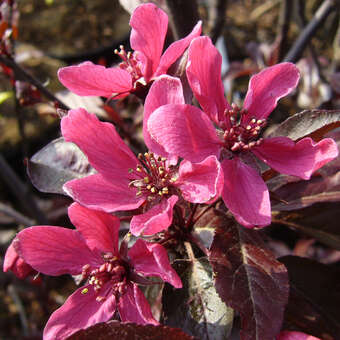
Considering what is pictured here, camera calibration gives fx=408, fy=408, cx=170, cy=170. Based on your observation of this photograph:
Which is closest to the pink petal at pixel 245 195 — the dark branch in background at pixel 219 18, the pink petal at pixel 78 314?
the pink petal at pixel 78 314

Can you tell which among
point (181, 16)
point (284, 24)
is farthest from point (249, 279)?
point (284, 24)

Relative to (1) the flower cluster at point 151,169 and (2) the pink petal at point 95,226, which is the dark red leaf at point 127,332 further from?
(2) the pink petal at point 95,226

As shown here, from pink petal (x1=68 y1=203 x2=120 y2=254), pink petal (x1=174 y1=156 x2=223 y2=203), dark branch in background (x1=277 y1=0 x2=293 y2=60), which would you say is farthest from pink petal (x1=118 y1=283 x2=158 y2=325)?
dark branch in background (x1=277 y1=0 x2=293 y2=60)

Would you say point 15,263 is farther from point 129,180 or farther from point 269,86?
point 269,86

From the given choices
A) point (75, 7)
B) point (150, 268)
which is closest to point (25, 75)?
point (150, 268)

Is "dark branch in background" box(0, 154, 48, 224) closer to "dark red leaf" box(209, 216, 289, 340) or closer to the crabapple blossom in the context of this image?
the crabapple blossom

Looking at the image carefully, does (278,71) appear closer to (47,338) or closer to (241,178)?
(241,178)
